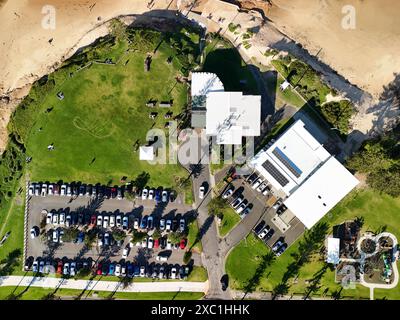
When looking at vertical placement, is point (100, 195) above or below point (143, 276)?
above

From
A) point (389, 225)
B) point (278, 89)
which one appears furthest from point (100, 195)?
point (389, 225)

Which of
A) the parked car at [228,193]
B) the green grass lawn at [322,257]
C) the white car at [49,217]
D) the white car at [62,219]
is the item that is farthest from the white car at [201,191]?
the white car at [49,217]

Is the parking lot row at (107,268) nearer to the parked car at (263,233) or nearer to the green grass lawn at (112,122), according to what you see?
the parked car at (263,233)

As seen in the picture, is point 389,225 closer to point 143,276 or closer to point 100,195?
point 143,276

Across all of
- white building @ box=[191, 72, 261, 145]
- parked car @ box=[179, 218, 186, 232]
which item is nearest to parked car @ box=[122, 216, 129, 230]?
parked car @ box=[179, 218, 186, 232]

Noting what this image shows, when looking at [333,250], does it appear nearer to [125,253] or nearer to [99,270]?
[125,253]

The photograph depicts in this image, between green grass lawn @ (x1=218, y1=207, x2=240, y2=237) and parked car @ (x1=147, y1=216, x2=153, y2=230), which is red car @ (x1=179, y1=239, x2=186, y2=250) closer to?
parked car @ (x1=147, y1=216, x2=153, y2=230)

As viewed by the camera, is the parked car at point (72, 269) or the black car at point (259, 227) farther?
the parked car at point (72, 269)
